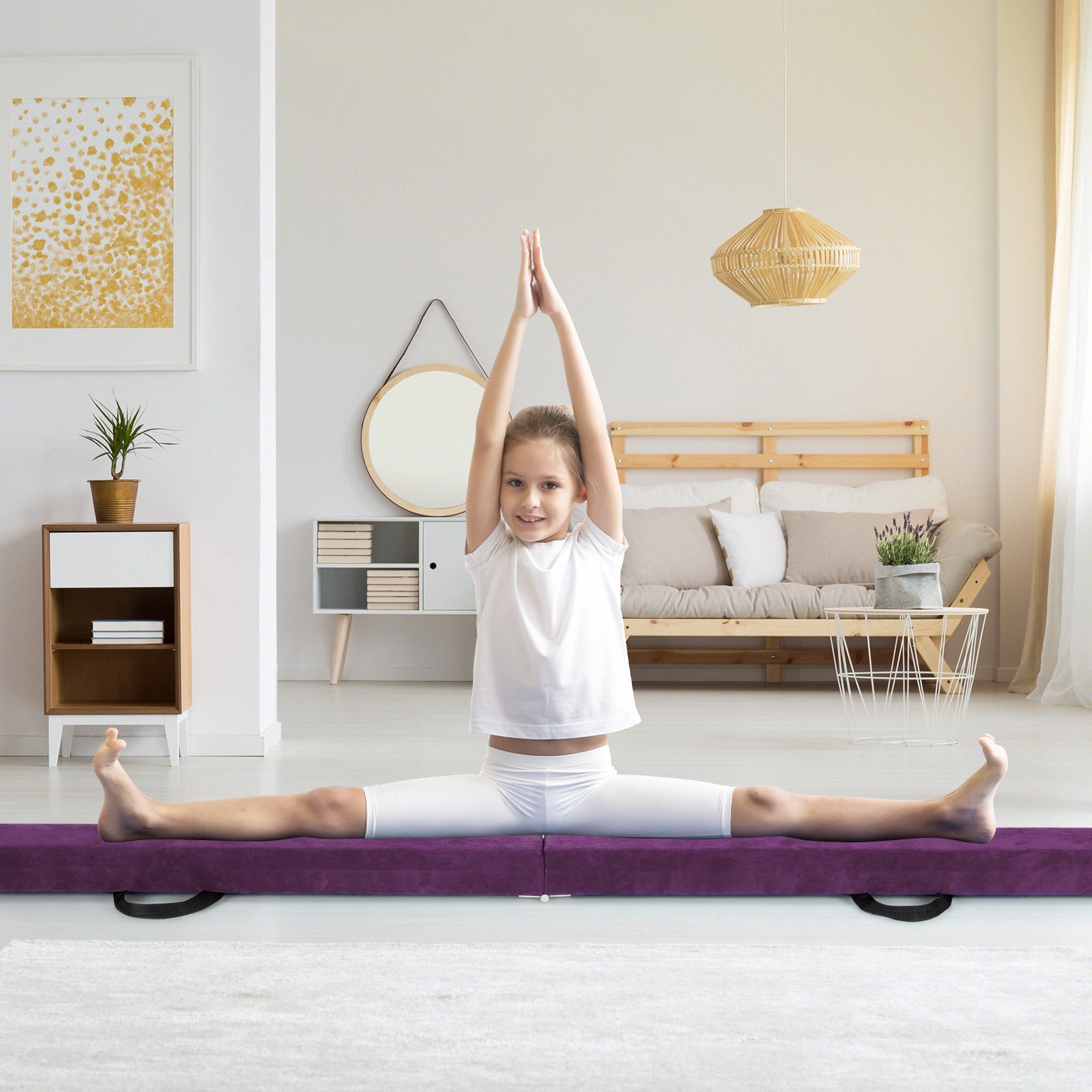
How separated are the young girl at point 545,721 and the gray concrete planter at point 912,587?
1707 millimetres

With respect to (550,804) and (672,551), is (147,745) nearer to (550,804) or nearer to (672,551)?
(550,804)

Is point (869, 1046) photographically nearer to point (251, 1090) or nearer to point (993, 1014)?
point (993, 1014)

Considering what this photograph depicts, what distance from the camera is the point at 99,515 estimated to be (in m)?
3.51

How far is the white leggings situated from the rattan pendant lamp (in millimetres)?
2751

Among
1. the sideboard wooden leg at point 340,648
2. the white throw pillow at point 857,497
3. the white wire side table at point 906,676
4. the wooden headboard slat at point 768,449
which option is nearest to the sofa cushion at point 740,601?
the white wire side table at point 906,676

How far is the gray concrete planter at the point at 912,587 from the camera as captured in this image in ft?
12.3

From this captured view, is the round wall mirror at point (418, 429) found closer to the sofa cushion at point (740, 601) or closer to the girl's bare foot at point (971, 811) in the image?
the sofa cushion at point (740, 601)

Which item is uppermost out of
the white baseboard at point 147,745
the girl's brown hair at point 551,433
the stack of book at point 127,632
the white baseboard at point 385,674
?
the girl's brown hair at point 551,433

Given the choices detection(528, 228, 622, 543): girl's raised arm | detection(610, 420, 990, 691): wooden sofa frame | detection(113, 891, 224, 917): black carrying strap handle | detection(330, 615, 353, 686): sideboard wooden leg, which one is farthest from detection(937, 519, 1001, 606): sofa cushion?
detection(113, 891, 224, 917): black carrying strap handle

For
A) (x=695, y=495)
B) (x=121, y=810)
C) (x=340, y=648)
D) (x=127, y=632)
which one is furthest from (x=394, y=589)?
(x=121, y=810)

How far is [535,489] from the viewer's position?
2.09 metres

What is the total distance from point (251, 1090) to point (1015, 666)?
198 inches

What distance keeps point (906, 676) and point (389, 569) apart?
2.50m

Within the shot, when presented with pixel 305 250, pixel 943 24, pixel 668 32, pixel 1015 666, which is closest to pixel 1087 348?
pixel 1015 666
